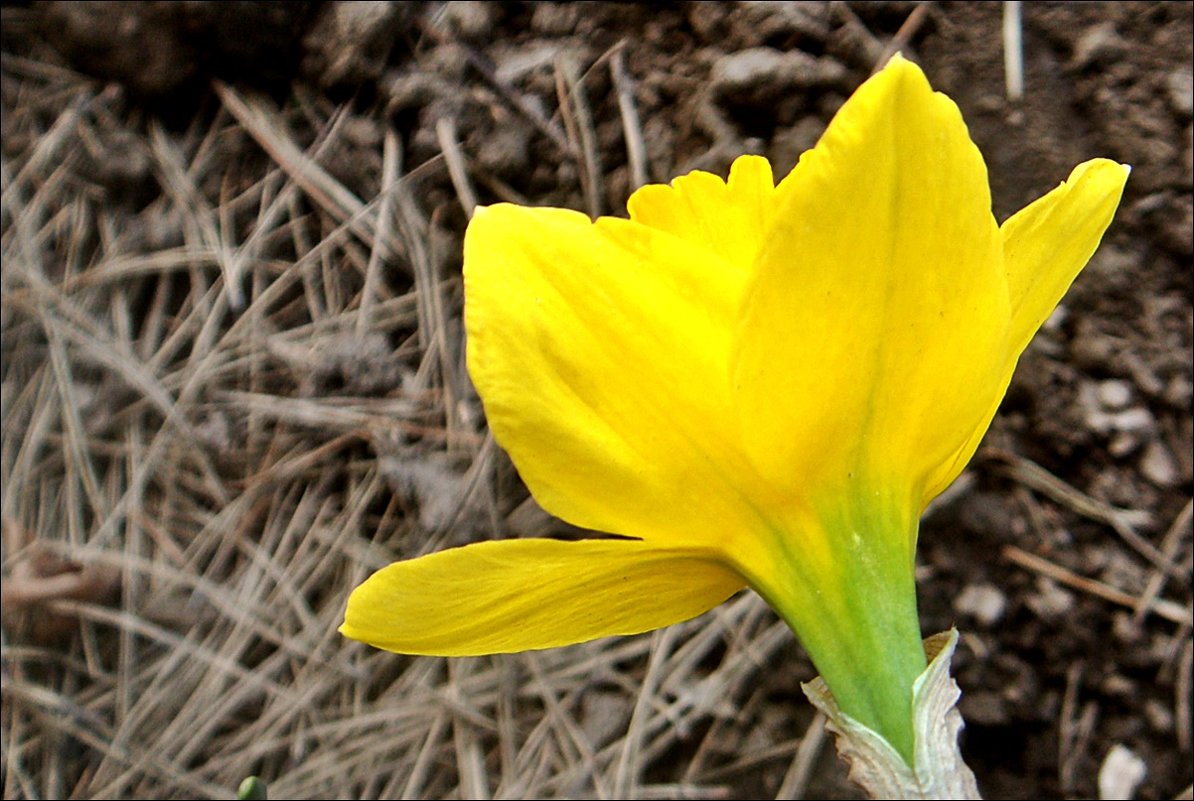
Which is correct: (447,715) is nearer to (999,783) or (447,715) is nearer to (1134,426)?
(999,783)

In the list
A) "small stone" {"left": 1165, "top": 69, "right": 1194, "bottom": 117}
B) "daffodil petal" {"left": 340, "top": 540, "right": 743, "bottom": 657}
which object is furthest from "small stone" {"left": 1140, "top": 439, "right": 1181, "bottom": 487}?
"daffodil petal" {"left": 340, "top": 540, "right": 743, "bottom": 657}

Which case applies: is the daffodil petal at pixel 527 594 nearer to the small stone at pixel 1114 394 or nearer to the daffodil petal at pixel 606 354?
the daffodil petal at pixel 606 354

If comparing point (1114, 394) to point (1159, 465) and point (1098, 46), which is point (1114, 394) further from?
point (1098, 46)

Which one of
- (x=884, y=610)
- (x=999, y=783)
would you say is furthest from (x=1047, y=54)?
(x=884, y=610)

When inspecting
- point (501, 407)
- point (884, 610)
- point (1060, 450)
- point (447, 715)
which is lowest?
point (447, 715)

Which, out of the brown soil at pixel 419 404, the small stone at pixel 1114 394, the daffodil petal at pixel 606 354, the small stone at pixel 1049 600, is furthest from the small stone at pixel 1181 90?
the daffodil petal at pixel 606 354

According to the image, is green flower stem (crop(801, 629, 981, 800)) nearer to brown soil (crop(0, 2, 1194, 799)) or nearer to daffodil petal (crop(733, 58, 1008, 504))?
daffodil petal (crop(733, 58, 1008, 504))
